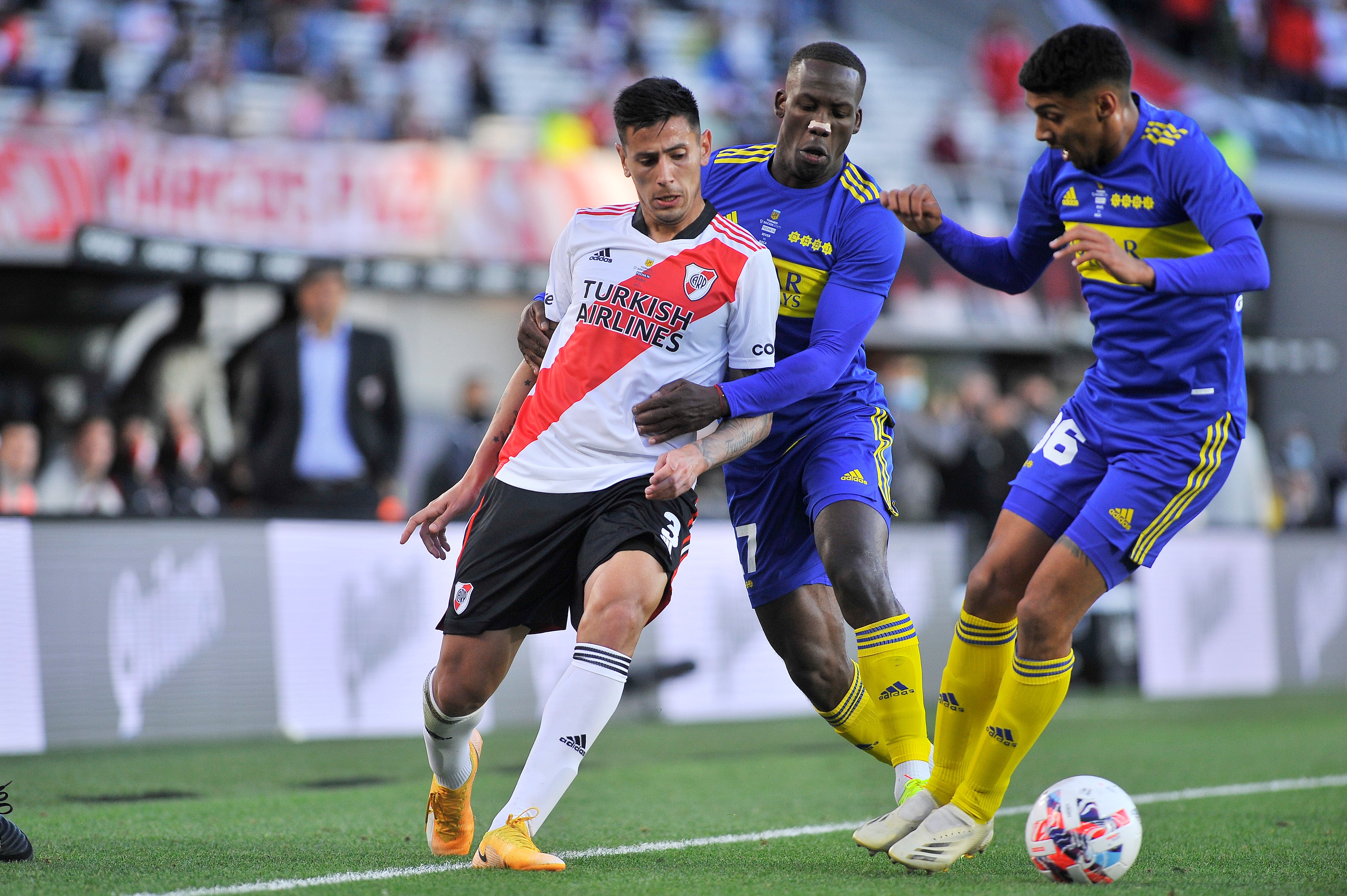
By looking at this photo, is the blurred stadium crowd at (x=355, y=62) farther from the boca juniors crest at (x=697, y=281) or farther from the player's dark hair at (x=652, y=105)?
the boca juniors crest at (x=697, y=281)

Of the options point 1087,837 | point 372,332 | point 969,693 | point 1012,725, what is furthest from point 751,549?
point 372,332

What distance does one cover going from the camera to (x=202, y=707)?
797 cm

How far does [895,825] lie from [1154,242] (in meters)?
2.08

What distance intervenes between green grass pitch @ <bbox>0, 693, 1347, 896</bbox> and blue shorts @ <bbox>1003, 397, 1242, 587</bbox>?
41.3 inches

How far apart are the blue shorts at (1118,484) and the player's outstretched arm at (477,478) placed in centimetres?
169

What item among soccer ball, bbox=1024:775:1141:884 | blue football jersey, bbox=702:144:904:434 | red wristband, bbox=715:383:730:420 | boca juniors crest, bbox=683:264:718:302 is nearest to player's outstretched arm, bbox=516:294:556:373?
boca juniors crest, bbox=683:264:718:302

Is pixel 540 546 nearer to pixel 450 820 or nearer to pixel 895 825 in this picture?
pixel 450 820

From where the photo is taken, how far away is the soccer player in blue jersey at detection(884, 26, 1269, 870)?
14.4ft

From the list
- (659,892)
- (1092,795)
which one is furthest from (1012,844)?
(659,892)

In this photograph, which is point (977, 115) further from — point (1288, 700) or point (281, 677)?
point (281, 677)

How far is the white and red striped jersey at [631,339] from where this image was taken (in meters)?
4.29

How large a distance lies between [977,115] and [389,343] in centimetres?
1487

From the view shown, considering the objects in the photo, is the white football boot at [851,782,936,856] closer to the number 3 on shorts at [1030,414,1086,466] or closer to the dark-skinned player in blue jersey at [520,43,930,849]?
the dark-skinned player in blue jersey at [520,43,930,849]

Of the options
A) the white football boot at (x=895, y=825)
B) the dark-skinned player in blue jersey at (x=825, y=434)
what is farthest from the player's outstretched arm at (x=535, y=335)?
the white football boot at (x=895, y=825)
